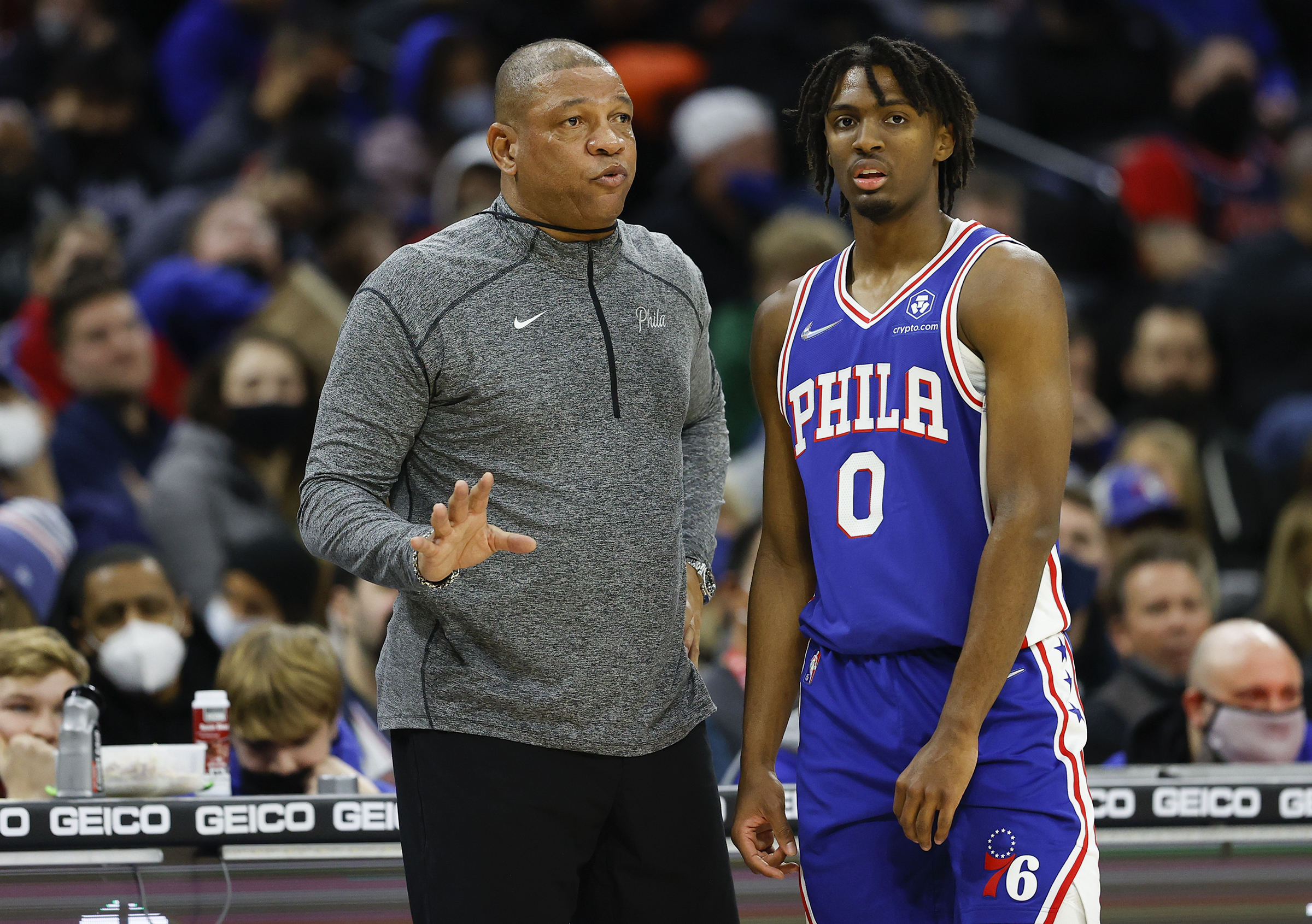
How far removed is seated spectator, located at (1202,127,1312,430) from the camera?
24.2 ft

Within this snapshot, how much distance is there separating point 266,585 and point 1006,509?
123 inches

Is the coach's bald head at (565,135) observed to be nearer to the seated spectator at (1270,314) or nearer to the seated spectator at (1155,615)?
Result: the seated spectator at (1155,615)

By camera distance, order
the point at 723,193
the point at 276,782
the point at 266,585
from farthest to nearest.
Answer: the point at 723,193 → the point at 266,585 → the point at 276,782

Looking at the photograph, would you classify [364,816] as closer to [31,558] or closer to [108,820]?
[108,820]

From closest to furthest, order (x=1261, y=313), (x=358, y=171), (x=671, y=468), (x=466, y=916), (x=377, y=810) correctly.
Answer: (x=466, y=916) < (x=671, y=468) < (x=377, y=810) < (x=1261, y=313) < (x=358, y=171)


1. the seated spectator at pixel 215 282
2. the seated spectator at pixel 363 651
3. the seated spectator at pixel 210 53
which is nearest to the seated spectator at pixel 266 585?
the seated spectator at pixel 363 651

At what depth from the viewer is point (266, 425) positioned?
5840 millimetres

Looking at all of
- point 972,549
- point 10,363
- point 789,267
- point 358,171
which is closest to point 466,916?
point 972,549

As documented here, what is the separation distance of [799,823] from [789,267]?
3717 mm

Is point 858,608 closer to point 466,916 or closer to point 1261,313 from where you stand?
point 466,916

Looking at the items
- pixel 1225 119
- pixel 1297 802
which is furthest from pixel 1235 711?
pixel 1225 119

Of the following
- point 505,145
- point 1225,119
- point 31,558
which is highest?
point 1225,119

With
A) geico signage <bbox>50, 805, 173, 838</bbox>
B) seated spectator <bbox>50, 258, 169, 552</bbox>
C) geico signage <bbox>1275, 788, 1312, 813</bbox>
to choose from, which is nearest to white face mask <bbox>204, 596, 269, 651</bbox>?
seated spectator <bbox>50, 258, 169, 552</bbox>

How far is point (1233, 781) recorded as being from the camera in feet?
12.0
